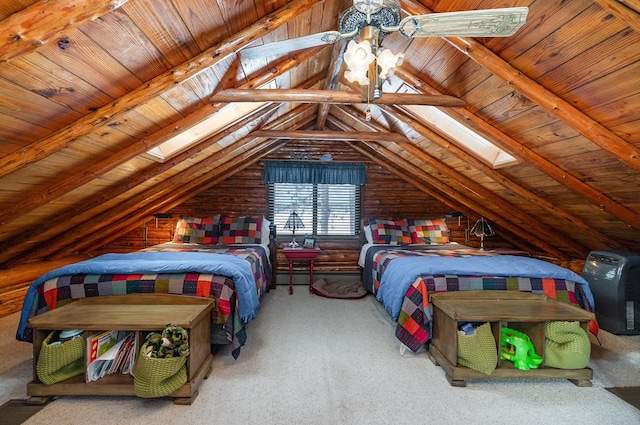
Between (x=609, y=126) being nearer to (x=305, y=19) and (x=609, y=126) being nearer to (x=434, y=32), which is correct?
(x=434, y=32)

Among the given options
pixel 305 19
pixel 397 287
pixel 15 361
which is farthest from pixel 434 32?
pixel 15 361

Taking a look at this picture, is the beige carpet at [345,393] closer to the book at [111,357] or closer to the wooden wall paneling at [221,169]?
the book at [111,357]

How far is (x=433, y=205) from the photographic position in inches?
210

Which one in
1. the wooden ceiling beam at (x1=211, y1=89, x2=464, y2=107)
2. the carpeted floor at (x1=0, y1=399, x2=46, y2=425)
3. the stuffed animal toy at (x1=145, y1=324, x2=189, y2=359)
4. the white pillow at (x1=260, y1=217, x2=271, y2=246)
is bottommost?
the carpeted floor at (x1=0, y1=399, x2=46, y2=425)

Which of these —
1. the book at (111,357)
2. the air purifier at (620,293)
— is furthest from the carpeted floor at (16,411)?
the air purifier at (620,293)

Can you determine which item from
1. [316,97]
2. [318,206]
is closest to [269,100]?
[316,97]

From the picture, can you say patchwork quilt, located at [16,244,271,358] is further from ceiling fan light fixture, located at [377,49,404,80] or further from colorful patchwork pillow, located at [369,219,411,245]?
colorful patchwork pillow, located at [369,219,411,245]

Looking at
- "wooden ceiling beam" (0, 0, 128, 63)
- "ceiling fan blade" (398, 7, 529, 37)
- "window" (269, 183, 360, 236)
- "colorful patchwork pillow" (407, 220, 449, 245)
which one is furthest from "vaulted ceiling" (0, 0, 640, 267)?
"window" (269, 183, 360, 236)

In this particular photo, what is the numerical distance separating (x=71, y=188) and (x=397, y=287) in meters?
2.71

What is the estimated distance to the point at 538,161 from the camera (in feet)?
8.77

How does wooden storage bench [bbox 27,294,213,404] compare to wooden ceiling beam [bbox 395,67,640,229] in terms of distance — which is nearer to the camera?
wooden storage bench [bbox 27,294,213,404]

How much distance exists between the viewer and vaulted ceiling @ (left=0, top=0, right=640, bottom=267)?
1.51 m

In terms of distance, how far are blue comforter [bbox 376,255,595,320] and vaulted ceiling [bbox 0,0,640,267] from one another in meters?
0.68

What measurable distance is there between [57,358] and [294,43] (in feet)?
7.18
